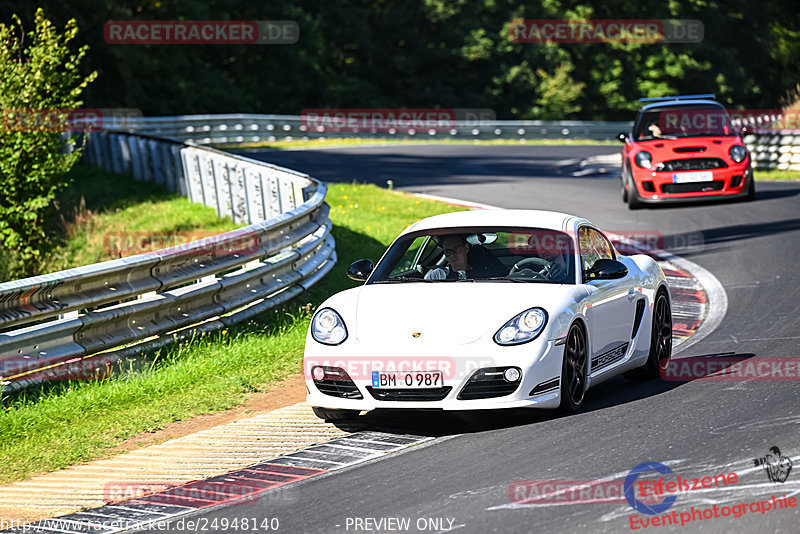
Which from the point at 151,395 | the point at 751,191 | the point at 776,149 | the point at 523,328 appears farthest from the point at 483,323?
the point at 776,149

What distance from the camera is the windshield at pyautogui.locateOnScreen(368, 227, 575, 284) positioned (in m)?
8.09

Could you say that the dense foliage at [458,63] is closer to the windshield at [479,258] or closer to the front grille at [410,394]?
the windshield at [479,258]

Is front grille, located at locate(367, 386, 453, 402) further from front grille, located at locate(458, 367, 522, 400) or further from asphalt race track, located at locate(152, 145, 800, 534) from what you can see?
asphalt race track, located at locate(152, 145, 800, 534)

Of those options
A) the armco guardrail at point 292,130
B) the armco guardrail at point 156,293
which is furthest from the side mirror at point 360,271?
the armco guardrail at point 292,130

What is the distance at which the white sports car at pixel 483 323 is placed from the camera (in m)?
7.12

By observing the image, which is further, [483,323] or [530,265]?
[530,265]

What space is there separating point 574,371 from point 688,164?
12.3 m

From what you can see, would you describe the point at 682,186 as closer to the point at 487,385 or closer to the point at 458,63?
the point at 487,385

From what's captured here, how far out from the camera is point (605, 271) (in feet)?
26.3

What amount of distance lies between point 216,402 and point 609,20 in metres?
63.2

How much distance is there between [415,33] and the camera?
215 ft

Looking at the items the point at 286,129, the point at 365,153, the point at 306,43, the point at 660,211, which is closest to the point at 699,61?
the point at 306,43

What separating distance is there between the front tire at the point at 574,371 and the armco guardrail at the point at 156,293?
3617 mm

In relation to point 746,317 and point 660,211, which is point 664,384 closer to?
point 746,317
